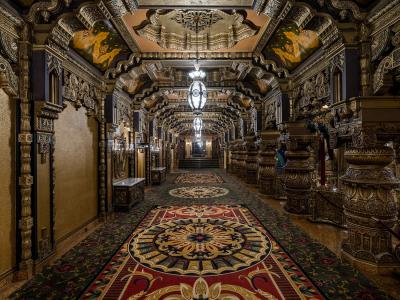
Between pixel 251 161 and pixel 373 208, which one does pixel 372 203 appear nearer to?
pixel 373 208

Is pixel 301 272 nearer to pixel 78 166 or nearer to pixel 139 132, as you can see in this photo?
pixel 78 166

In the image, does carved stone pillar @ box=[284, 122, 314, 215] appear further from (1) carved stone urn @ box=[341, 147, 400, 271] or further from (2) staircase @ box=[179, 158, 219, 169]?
(2) staircase @ box=[179, 158, 219, 169]

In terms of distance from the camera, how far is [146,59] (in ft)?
20.9

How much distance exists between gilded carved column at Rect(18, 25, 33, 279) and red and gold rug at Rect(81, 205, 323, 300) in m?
1.18

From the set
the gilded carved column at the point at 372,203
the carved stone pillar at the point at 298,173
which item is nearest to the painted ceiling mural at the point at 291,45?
the carved stone pillar at the point at 298,173

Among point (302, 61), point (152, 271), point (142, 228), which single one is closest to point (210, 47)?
point (302, 61)

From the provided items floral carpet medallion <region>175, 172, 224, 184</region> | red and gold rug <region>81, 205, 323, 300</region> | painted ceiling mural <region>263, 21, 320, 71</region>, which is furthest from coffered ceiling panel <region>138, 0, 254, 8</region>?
floral carpet medallion <region>175, 172, 224, 184</region>

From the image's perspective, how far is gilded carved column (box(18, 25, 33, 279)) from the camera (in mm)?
3309

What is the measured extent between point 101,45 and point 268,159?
250 inches

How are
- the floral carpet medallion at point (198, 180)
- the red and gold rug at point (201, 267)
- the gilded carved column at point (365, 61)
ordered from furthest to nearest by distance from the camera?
1. the floral carpet medallion at point (198, 180)
2. the gilded carved column at point (365, 61)
3. the red and gold rug at point (201, 267)

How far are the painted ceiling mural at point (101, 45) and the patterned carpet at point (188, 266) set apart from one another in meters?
3.88

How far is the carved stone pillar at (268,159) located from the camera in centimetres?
855

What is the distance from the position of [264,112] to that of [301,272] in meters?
6.82

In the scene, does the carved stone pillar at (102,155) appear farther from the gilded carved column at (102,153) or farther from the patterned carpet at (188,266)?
the patterned carpet at (188,266)
